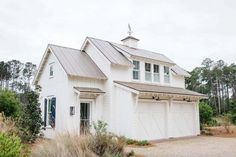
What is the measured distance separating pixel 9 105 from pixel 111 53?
8.14 metres

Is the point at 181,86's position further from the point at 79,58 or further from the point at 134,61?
the point at 79,58

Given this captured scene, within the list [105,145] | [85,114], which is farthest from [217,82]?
[105,145]

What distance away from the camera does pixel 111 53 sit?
67.8ft

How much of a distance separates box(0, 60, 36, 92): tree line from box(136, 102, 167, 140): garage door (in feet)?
165

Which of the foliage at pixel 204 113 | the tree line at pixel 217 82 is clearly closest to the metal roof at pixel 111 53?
the foliage at pixel 204 113

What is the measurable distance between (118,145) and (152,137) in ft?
28.0

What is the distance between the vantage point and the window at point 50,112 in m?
18.9

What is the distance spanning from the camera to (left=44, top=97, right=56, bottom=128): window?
18941 mm

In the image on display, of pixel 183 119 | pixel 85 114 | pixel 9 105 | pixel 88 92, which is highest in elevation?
pixel 88 92

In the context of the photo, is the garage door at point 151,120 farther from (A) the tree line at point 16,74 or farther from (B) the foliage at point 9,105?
(A) the tree line at point 16,74

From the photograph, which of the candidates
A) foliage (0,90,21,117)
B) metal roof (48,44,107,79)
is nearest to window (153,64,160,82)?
metal roof (48,44,107,79)

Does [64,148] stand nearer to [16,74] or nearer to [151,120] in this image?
[151,120]

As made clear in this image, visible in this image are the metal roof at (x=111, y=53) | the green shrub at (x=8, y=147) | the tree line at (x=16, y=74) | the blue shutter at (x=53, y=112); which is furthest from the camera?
the tree line at (x=16, y=74)

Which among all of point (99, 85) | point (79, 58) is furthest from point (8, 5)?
point (99, 85)
